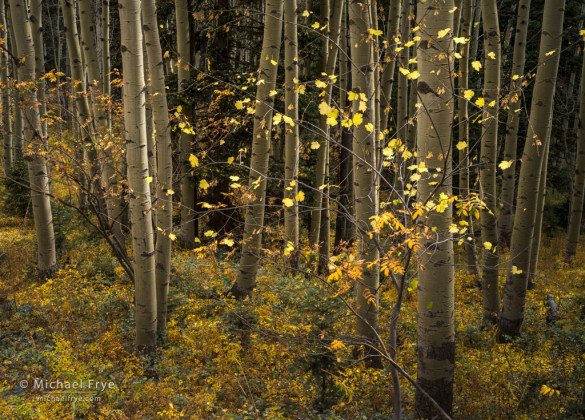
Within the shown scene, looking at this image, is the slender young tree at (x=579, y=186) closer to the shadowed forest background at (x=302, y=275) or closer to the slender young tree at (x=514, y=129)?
the shadowed forest background at (x=302, y=275)

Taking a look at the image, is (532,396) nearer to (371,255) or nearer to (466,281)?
(371,255)

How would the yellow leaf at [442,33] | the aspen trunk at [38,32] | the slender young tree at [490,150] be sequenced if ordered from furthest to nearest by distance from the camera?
the aspen trunk at [38,32] → the slender young tree at [490,150] → the yellow leaf at [442,33]

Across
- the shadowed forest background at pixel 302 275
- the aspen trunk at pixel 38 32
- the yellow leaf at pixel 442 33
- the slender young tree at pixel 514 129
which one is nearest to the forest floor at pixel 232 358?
the shadowed forest background at pixel 302 275

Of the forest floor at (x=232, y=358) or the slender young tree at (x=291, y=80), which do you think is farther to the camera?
the slender young tree at (x=291, y=80)

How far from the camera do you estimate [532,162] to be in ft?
19.3

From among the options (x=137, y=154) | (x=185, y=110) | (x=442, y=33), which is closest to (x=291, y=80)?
(x=137, y=154)

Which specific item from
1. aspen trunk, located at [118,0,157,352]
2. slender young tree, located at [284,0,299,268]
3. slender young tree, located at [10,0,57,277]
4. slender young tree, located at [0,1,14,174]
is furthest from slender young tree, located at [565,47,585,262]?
slender young tree, located at [0,1,14,174]

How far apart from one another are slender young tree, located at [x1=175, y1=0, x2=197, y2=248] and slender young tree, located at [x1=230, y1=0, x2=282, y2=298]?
2.87m

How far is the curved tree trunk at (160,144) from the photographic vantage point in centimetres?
532

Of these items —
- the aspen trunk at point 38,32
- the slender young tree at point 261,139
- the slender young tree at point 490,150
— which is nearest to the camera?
the slender young tree at point 261,139

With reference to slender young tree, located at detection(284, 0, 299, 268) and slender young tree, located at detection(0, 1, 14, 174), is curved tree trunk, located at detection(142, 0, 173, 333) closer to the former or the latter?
slender young tree, located at detection(284, 0, 299, 268)

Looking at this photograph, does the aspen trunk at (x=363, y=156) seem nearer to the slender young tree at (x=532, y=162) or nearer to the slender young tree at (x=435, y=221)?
the slender young tree at (x=435, y=221)

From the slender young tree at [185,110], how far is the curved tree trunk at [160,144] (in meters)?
3.17

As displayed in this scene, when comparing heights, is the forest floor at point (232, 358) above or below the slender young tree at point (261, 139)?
below
